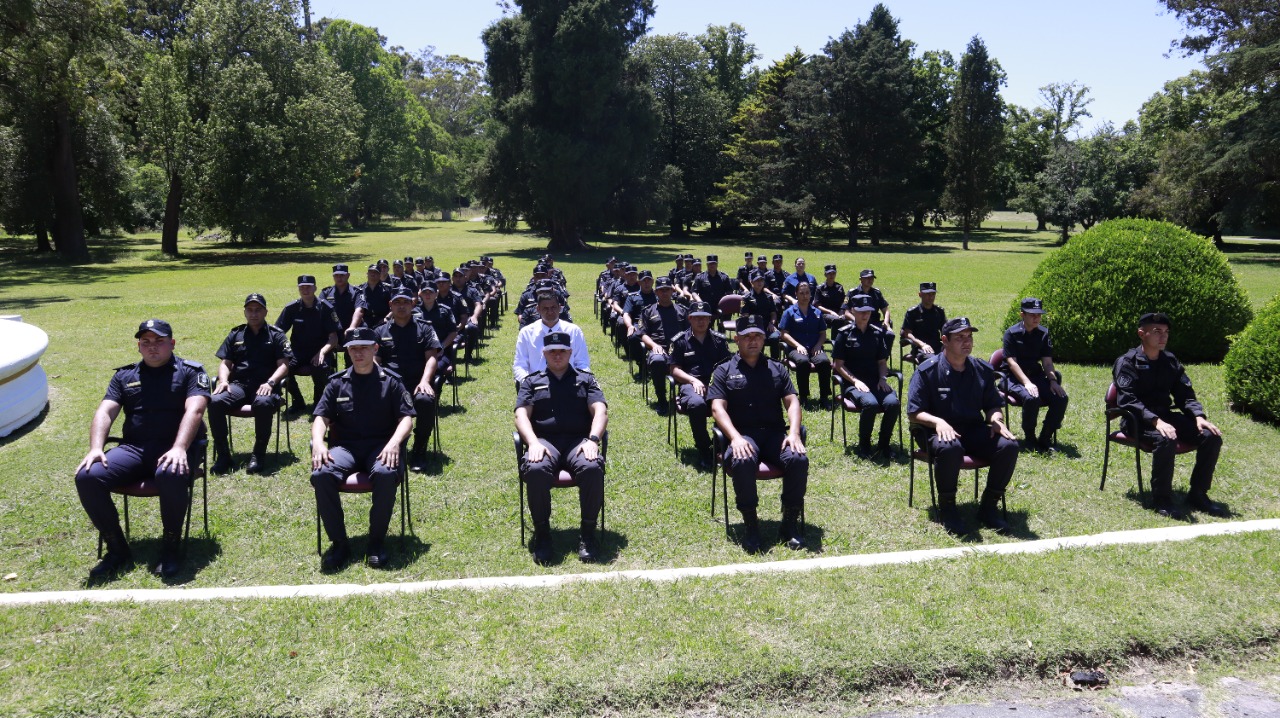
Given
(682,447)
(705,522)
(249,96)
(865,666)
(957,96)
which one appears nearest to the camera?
(865,666)

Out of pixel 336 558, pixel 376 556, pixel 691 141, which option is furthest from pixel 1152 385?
pixel 691 141

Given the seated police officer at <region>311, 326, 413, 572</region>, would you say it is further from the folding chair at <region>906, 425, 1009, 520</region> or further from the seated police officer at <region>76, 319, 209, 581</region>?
the folding chair at <region>906, 425, 1009, 520</region>

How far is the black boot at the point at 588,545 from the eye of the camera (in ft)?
19.7

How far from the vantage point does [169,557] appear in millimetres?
5824

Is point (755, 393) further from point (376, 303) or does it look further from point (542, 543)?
point (376, 303)

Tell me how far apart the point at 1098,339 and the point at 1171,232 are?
2.09 meters

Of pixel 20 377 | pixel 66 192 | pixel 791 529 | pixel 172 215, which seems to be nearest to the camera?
pixel 791 529

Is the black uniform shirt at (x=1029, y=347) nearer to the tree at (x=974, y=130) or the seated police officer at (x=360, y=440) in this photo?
the seated police officer at (x=360, y=440)

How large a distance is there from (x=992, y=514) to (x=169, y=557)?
6.20 meters

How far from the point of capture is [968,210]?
46.8 m

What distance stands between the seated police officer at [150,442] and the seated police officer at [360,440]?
35.3 inches

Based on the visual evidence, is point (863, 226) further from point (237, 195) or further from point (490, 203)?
point (237, 195)

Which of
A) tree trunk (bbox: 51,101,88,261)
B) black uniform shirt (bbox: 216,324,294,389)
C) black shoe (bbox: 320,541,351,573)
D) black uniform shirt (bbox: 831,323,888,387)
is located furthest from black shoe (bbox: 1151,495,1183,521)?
tree trunk (bbox: 51,101,88,261)

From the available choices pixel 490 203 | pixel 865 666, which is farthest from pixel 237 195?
pixel 865 666
